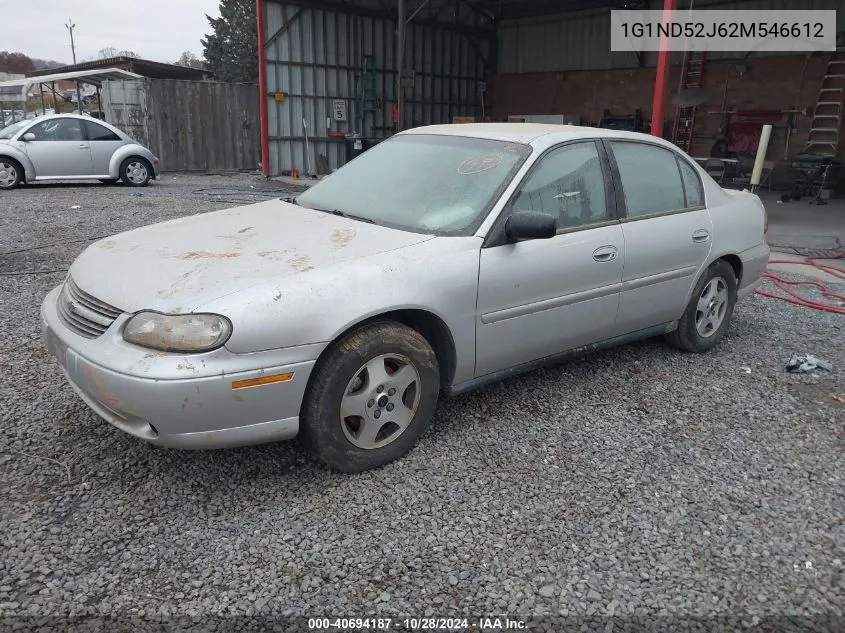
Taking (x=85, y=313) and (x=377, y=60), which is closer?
(x=85, y=313)

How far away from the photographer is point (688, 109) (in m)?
17.7

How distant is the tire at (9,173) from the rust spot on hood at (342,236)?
1135 centimetres

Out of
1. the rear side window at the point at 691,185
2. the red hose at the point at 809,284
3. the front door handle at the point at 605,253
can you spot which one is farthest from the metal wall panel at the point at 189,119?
the front door handle at the point at 605,253

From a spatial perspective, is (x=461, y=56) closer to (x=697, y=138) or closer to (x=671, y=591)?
(x=697, y=138)

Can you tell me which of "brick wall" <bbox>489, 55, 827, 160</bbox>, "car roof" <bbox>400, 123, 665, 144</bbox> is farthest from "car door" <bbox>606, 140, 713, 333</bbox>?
"brick wall" <bbox>489, 55, 827, 160</bbox>

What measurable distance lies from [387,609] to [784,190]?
17.0 m

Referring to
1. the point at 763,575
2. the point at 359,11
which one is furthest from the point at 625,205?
the point at 359,11

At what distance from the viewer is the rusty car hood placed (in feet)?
8.47

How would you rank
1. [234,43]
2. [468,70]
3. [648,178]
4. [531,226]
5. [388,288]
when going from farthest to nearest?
[234,43], [468,70], [648,178], [531,226], [388,288]

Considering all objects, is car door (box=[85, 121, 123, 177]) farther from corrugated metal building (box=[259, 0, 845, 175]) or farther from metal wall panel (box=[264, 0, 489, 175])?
metal wall panel (box=[264, 0, 489, 175])

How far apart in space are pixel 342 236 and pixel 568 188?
4.29 feet

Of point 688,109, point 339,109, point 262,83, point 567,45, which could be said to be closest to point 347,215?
point 262,83

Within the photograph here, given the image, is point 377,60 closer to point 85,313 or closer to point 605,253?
point 605,253

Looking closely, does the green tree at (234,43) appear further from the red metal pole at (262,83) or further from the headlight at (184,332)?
the headlight at (184,332)
